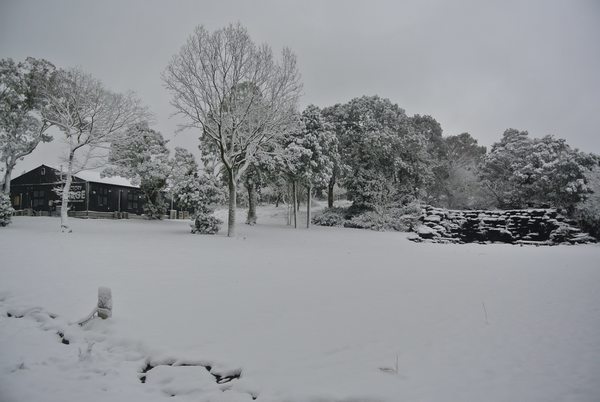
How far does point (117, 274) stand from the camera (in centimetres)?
820

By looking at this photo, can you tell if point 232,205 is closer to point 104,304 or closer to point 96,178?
point 104,304

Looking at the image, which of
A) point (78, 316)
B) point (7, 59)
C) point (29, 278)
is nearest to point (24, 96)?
point (7, 59)

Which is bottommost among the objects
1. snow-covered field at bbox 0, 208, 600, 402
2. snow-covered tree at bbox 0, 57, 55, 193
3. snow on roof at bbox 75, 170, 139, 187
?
snow-covered field at bbox 0, 208, 600, 402

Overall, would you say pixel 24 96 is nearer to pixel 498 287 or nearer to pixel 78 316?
pixel 78 316

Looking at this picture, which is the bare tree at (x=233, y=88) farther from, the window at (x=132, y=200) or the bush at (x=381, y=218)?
the window at (x=132, y=200)

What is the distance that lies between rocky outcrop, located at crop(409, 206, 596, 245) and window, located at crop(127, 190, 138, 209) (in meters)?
30.1

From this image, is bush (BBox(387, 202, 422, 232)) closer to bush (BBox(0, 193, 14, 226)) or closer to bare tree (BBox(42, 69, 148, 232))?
bare tree (BBox(42, 69, 148, 232))

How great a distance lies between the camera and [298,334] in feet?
16.2

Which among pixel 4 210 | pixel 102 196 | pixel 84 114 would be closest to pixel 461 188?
pixel 84 114

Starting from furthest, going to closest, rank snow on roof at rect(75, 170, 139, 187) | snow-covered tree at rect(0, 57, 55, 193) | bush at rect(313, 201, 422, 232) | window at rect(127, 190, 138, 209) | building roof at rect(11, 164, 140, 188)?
window at rect(127, 190, 138, 209) < snow on roof at rect(75, 170, 139, 187) < building roof at rect(11, 164, 140, 188) < bush at rect(313, 201, 422, 232) < snow-covered tree at rect(0, 57, 55, 193)

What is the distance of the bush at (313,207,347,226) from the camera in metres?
28.0

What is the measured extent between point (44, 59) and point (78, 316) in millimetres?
23856

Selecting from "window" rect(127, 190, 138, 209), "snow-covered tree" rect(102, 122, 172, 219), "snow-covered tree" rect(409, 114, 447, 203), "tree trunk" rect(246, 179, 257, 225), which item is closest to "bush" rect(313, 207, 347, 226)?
"tree trunk" rect(246, 179, 257, 225)

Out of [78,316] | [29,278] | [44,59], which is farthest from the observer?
[44,59]
